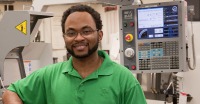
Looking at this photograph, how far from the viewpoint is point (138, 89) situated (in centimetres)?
160

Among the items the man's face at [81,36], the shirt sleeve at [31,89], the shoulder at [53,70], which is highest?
the man's face at [81,36]

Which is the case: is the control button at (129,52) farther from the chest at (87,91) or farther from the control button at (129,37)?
the chest at (87,91)

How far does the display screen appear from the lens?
253 cm

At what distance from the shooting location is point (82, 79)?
1.63 metres

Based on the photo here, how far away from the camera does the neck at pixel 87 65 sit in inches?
65.5

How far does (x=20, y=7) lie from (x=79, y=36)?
19.6ft

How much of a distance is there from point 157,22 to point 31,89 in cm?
128

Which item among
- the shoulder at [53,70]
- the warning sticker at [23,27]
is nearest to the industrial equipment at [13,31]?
the warning sticker at [23,27]

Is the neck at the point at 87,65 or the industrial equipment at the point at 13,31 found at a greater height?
the industrial equipment at the point at 13,31

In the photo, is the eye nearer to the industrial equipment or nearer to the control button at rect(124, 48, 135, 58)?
the industrial equipment

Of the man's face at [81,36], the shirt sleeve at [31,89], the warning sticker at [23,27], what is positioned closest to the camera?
the man's face at [81,36]

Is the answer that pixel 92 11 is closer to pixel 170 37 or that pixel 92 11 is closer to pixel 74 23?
pixel 74 23

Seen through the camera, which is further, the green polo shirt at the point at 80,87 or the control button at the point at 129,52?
the control button at the point at 129,52

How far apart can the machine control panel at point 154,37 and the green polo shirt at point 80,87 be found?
3.04 feet
